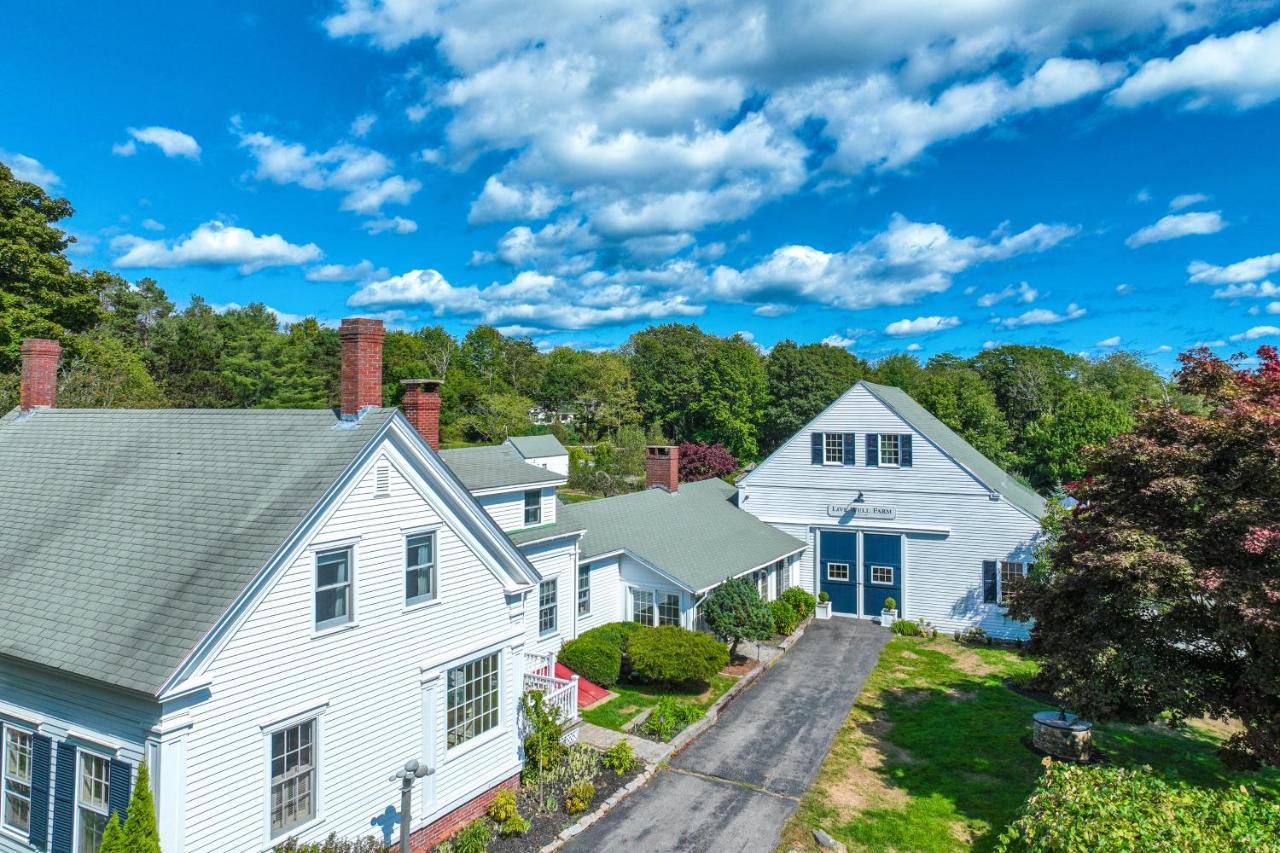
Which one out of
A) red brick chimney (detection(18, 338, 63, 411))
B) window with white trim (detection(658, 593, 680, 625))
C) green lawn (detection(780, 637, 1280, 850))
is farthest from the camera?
window with white trim (detection(658, 593, 680, 625))

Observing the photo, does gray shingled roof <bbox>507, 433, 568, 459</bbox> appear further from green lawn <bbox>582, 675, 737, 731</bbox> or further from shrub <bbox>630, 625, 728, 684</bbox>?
shrub <bbox>630, 625, 728, 684</bbox>

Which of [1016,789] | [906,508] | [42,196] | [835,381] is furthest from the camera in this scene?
[835,381]

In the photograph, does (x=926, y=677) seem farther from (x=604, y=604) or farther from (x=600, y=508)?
(x=600, y=508)

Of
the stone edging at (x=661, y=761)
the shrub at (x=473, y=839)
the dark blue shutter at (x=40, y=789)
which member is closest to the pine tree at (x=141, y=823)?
the dark blue shutter at (x=40, y=789)

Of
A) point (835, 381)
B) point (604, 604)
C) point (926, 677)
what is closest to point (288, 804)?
point (604, 604)

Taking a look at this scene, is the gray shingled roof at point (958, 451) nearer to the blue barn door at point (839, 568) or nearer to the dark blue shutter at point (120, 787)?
the blue barn door at point (839, 568)

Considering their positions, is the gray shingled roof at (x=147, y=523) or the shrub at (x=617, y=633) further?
the shrub at (x=617, y=633)

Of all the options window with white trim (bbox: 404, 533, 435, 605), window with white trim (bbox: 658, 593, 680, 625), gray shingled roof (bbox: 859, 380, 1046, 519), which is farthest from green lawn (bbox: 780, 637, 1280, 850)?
window with white trim (bbox: 404, 533, 435, 605)
